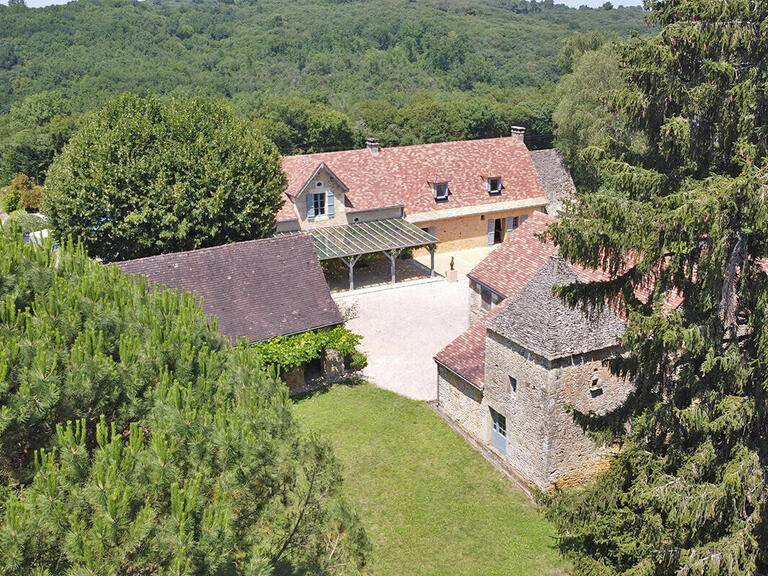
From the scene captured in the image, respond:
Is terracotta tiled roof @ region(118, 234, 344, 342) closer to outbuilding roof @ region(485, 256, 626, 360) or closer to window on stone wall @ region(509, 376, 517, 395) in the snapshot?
window on stone wall @ region(509, 376, 517, 395)

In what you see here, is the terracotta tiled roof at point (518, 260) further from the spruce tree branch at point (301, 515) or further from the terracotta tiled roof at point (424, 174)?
the terracotta tiled roof at point (424, 174)

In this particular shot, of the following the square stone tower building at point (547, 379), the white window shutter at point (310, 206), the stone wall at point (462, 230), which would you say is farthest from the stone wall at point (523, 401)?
the stone wall at point (462, 230)

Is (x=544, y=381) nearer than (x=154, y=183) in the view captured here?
Yes

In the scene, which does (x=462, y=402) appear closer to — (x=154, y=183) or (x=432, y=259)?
(x=432, y=259)

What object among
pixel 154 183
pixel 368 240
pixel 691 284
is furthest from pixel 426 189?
pixel 691 284

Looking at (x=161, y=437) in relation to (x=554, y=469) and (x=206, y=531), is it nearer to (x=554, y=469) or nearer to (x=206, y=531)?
(x=206, y=531)

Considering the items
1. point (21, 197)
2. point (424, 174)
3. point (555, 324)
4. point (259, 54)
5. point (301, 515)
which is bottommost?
point (21, 197)

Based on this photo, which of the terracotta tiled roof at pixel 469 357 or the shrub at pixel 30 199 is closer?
the terracotta tiled roof at pixel 469 357

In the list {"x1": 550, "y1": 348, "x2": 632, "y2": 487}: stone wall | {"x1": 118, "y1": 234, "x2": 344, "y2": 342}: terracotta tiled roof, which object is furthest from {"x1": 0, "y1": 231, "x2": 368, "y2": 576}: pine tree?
{"x1": 118, "y1": 234, "x2": 344, "y2": 342}: terracotta tiled roof
